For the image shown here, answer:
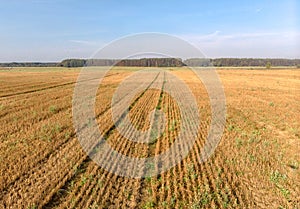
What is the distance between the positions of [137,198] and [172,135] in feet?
19.3

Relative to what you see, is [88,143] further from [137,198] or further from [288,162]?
[288,162]

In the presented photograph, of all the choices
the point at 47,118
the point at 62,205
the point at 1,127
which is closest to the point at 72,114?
the point at 47,118

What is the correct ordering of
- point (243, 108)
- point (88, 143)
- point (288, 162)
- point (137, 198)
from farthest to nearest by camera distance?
point (243, 108), point (88, 143), point (288, 162), point (137, 198)

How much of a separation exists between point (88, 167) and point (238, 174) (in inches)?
171

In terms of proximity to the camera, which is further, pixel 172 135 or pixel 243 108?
pixel 243 108

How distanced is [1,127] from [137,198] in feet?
32.4

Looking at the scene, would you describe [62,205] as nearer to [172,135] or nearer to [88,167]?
[88,167]

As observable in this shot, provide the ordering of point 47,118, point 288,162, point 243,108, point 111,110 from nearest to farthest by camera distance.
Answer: point 288,162 < point 47,118 < point 111,110 < point 243,108

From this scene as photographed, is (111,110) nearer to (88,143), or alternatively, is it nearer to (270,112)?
(88,143)

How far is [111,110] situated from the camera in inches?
729

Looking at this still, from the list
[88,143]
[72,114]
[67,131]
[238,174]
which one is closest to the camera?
[238,174]

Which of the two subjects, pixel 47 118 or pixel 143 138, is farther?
pixel 47 118

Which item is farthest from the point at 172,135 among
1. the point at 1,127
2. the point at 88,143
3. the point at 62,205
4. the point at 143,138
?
the point at 1,127

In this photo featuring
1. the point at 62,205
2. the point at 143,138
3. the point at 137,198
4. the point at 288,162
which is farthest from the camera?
the point at 143,138
